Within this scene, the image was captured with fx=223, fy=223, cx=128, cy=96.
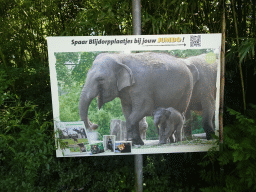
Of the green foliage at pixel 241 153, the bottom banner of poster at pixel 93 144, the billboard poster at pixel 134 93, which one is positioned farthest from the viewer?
the bottom banner of poster at pixel 93 144

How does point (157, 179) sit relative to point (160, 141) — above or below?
below

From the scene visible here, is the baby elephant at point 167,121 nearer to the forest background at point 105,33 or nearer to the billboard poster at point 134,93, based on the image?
the billboard poster at point 134,93

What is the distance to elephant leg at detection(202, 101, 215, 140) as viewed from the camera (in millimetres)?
2133

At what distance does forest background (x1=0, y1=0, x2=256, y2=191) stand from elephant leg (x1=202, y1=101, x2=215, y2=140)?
15 cm

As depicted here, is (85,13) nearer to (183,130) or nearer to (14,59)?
(14,59)

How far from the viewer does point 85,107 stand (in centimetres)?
204

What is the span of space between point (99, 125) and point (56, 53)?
0.75 metres

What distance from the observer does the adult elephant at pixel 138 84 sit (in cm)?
203

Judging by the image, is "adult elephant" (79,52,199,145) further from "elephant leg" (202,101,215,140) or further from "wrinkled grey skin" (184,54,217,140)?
"elephant leg" (202,101,215,140)

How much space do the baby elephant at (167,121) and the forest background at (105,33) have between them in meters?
0.40

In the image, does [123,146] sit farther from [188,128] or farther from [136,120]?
[188,128]

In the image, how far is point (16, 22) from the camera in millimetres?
2859

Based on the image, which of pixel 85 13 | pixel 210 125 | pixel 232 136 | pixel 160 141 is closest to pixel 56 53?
pixel 85 13

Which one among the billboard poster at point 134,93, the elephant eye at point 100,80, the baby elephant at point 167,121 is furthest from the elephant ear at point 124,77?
the baby elephant at point 167,121
